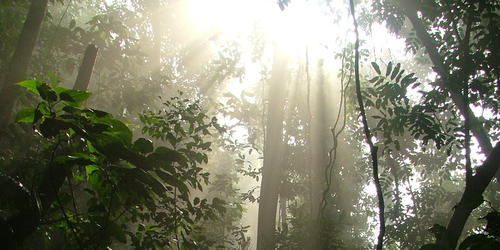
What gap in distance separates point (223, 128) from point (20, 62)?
214cm

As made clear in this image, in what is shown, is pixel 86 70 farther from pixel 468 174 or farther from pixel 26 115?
pixel 468 174

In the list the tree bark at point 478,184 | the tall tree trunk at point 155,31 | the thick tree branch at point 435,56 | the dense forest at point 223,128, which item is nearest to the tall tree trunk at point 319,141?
the dense forest at point 223,128

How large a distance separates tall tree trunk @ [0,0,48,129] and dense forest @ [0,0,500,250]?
11 mm

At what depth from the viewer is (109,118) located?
1.16 m

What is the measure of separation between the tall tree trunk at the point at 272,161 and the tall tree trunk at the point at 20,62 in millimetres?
4217

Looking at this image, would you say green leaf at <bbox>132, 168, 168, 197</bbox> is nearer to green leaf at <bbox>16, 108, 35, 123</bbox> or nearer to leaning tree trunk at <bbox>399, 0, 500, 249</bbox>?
green leaf at <bbox>16, 108, 35, 123</bbox>

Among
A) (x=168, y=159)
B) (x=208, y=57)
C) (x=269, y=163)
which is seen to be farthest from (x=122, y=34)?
(x=208, y=57)

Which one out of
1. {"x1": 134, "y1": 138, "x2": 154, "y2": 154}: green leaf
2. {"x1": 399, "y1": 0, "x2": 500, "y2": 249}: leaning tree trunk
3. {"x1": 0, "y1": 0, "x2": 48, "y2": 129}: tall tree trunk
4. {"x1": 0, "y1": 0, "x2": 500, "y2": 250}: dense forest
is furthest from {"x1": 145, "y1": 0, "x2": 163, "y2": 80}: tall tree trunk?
{"x1": 134, "y1": 138, "x2": 154, "y2": 154}: green leaf

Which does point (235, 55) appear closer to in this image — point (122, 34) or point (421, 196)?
point (122, 34)

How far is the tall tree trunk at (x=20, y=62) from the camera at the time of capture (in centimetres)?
289

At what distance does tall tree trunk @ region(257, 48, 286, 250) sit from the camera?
19.4 ft

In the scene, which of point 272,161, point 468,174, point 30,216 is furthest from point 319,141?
point 30,216

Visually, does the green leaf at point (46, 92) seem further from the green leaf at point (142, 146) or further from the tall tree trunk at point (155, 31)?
the tall tree trunk at point (155, 31)

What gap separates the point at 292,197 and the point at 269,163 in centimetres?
275
